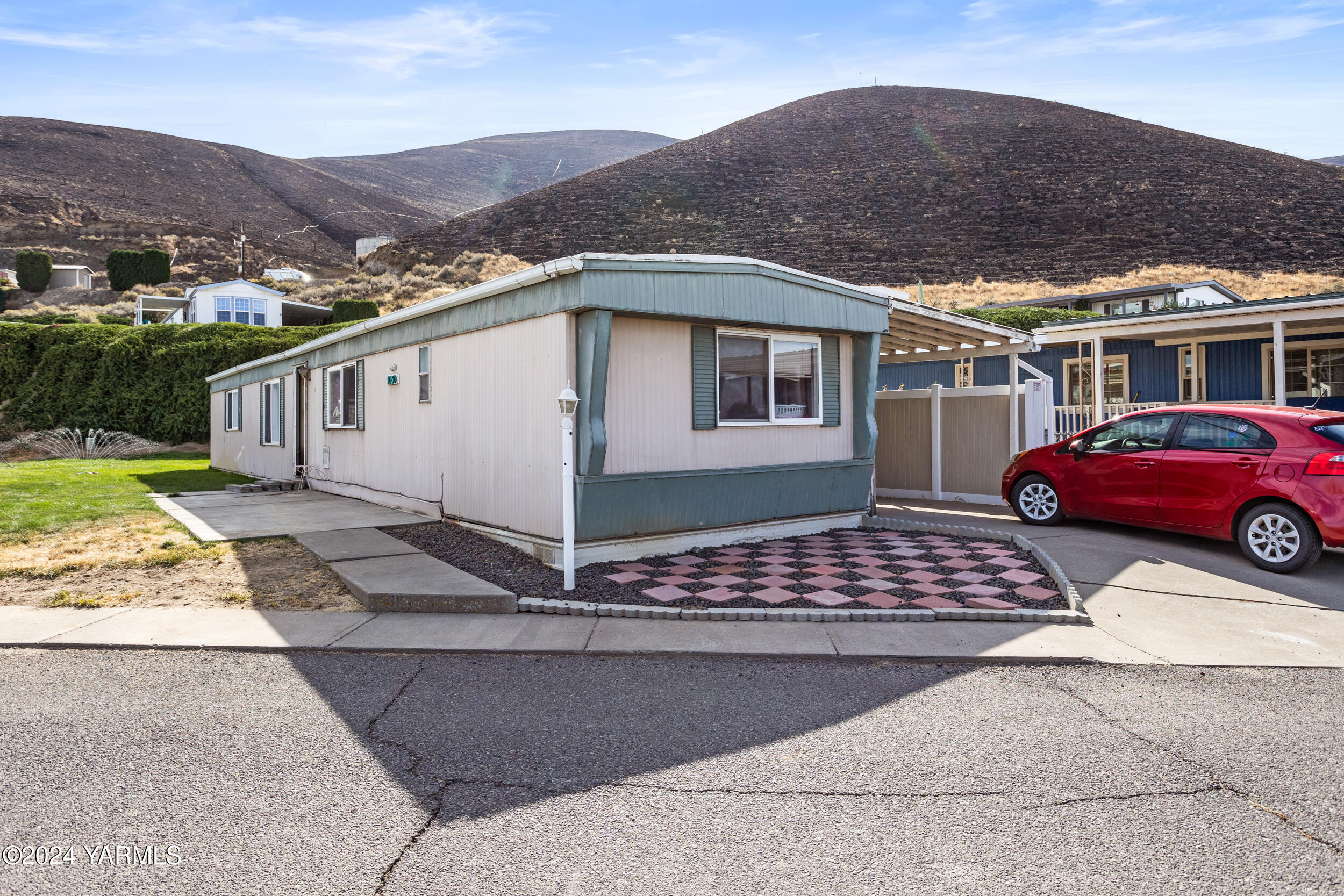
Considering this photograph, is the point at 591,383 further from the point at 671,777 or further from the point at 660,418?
the point at 671,777

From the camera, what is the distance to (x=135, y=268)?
1842 inches

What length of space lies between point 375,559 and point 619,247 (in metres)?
41.8

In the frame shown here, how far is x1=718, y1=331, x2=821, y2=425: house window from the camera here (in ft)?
27.2

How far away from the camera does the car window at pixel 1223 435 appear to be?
22.9ft

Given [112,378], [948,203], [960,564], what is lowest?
[960,564]

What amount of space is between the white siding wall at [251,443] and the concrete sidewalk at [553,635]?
31.7 feet

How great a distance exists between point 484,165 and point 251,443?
12989cm

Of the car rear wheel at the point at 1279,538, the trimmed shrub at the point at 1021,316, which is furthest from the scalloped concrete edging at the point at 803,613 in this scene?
the trimmed shrub at the point at 1021,316

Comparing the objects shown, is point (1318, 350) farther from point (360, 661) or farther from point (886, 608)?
point (360, 661)

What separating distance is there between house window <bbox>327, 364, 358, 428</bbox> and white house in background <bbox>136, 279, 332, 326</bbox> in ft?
70.6

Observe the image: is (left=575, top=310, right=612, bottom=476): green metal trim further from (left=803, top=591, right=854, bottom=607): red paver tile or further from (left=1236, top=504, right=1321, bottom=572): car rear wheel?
(left=1236, top=504, right=1321, bottom=572): car rear wheel

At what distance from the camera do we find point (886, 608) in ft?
18.6

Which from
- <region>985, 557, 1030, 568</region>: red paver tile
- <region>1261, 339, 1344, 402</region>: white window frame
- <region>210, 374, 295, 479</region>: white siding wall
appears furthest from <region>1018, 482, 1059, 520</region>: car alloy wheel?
<region>210, 374, 295, 479</region>: white siding wall

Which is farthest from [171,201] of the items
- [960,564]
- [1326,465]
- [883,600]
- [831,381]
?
[1326,465]
